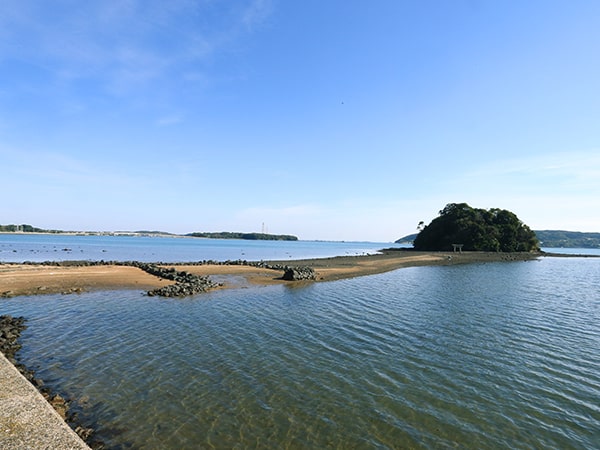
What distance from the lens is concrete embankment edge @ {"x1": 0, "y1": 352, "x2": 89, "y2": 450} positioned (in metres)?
6.41

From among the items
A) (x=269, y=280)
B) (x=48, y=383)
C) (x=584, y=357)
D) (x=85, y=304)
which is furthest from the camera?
(x=269, y=280)

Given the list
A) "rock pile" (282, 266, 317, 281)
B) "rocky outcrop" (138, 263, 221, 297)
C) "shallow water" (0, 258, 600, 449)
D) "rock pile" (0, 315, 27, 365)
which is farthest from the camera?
"rock pile" (282, 266, 317, 281)

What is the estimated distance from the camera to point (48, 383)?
35.3ft

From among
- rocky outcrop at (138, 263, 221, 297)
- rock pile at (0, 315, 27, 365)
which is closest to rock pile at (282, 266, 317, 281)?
rocky outcrop at (138, 263, 221, 297)

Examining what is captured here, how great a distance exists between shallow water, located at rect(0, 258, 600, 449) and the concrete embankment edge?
129 centimetres

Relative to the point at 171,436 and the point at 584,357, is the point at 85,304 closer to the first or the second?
the point at 171,436

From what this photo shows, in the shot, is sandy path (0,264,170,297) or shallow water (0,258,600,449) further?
sandy path (0,264,170,297)

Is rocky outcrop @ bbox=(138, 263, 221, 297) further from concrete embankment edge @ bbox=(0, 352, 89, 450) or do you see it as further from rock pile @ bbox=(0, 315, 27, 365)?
concrete embankment edge @ bbox=(0, 352, 89, 450)

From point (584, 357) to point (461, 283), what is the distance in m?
24.6

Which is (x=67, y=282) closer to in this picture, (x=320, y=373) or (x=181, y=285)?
(x=181, y=285)

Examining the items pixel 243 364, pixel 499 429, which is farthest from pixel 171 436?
pixel 499 429

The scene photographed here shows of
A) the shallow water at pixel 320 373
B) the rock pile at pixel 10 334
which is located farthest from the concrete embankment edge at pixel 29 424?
the rock pile at pixel 10 334

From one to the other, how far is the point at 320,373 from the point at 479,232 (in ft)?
414

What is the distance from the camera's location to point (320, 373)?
466 inches
